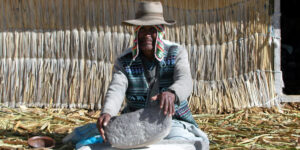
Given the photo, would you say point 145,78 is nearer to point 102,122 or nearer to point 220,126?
point 102,122

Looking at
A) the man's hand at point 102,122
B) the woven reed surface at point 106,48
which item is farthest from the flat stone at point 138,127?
the woven reed surface at point 106,48

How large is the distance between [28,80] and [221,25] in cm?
275

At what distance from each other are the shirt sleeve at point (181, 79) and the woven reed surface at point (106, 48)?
183cm

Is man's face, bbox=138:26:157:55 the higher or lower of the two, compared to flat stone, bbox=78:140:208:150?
higher

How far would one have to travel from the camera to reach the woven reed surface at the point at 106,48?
15.6 ft

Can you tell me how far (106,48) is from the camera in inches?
188

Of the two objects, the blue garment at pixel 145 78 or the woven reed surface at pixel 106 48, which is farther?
the woven reed surface at pixel 106 48

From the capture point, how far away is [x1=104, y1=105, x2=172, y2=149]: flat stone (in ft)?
8.51

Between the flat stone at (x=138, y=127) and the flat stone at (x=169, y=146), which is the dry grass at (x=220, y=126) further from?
the flat stone at (x=138, y=127)

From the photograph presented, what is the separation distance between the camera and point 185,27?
15.7 feet

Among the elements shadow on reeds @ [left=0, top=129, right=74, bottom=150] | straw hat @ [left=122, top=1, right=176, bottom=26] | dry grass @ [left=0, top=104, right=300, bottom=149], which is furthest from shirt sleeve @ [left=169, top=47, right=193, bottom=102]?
shadow on reeds @ [left=0, top=129, right=74, bottom=150]

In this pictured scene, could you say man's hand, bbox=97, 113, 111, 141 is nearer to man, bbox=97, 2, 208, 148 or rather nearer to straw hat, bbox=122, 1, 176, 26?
man, bbox=97, 2, 208, 148

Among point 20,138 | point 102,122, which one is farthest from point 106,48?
point 102,122

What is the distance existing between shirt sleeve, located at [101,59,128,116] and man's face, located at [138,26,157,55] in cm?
29
